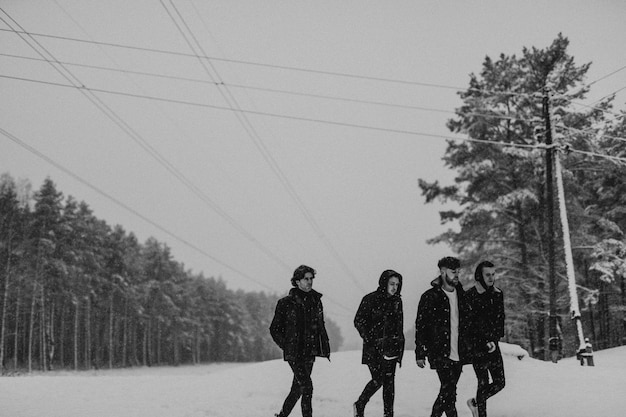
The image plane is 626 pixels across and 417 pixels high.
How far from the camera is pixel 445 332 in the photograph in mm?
5770

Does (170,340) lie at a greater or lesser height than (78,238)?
lesser

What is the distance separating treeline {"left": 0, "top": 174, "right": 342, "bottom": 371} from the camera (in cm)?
3538

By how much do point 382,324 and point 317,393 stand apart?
13.5 ft

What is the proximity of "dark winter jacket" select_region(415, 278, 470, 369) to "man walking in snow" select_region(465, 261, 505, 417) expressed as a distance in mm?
114

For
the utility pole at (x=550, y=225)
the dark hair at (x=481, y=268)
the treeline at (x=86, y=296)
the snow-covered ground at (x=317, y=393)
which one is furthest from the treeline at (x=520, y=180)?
the treeline at (x=86, y=296)

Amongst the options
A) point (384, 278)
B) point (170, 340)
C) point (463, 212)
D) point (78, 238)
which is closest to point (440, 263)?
point (384, 278)

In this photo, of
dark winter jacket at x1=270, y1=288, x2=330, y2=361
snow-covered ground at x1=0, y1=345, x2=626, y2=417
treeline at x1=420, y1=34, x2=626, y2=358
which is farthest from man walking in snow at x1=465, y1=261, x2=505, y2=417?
treeline at x1=420, y1=34, x2=626, y2=358

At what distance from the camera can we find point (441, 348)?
5738 millimetres

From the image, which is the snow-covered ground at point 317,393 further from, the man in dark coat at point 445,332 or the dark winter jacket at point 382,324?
the dark winter jacket at point 382,324

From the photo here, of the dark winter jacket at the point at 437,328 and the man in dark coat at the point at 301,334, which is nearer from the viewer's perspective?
the dark winter jacket at the point at 437,328

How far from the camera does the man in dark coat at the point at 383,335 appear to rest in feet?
20.3

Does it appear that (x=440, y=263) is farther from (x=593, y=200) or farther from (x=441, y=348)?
(x=593, y=200)

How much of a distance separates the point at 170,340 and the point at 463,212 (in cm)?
4873

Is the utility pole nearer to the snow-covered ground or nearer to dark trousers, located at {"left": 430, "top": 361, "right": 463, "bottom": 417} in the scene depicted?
the snow-covered ground
